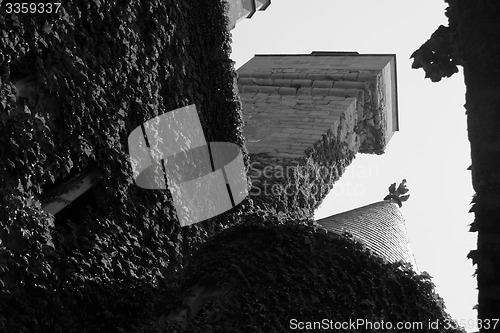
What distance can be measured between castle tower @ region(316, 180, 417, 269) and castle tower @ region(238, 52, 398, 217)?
1.62 feet

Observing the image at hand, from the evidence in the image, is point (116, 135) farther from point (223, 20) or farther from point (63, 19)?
point (223, 20)

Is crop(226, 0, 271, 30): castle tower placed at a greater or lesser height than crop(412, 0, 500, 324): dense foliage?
greater

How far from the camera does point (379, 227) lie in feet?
37.4

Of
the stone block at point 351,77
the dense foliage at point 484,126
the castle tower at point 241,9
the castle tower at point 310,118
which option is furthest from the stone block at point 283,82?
the dense foliage at point 484,126

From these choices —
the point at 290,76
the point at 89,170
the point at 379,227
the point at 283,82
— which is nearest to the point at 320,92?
the point at 283,82

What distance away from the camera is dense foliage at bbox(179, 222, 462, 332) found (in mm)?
5637

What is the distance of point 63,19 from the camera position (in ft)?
19.5

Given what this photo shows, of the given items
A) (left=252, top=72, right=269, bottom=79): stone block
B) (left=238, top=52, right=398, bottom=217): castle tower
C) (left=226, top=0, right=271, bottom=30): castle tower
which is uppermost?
(left=226, top=0, right=271, bottom=30): castle tower

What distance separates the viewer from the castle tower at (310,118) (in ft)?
34.4

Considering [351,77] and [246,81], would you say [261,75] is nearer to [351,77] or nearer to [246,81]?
[246,81]

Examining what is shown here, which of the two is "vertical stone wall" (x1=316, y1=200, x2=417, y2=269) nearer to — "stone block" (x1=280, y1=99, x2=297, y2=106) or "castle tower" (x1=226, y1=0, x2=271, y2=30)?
"stone block" (x1=280, y1=99, x2=297, y2=106)

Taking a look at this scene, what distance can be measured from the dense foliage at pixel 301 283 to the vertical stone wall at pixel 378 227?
287 centimetres

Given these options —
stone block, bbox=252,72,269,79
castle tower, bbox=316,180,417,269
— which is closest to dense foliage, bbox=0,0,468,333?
castle tower, bbox=316,180,417,269

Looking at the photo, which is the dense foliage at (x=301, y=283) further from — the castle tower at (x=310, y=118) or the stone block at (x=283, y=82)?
the stone block at (x=283, y=82)
